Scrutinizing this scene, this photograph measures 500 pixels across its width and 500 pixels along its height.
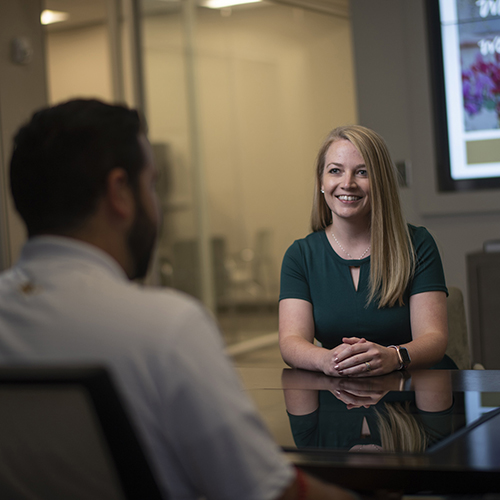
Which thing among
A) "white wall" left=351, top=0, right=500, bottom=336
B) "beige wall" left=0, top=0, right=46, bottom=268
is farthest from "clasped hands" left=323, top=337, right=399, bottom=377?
"beige wall" left=0, top=0, right=46, bottom=268

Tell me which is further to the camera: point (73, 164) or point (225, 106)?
point (225, 106)

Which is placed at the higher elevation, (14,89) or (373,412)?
(14,89)

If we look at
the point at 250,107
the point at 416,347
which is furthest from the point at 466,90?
the point at 250,107

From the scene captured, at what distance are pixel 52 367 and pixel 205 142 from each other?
15.8ft

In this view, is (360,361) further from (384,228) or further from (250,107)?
(250,107)

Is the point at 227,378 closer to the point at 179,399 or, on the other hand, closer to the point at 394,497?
the point at 179,399

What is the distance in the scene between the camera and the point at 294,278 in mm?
2076

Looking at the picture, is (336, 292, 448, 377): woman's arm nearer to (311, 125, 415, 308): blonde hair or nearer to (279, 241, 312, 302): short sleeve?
(311, 125, 415, 308): blonde hair

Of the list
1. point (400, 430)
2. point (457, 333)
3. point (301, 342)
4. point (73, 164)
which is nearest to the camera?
point (73, 164)

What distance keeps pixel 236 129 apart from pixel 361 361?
13.3ft

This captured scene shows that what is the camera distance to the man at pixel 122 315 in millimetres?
711

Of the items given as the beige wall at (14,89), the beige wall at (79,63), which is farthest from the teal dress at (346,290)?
the beige wall at (79,63)

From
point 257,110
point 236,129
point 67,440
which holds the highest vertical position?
point 257,110

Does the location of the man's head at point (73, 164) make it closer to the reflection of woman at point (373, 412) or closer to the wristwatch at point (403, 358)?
the reflection of woman at point (373, 412)
